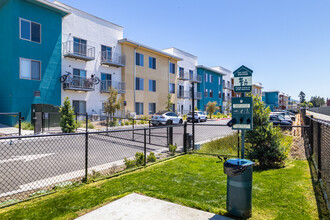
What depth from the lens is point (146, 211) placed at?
365cm

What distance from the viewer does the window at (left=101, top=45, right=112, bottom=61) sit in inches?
980

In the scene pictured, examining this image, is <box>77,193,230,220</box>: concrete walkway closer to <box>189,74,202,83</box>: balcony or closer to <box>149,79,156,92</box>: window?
<box>149,79,156,92</box>: window

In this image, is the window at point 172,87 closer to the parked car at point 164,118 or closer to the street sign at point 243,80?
the parked car at point 164,118

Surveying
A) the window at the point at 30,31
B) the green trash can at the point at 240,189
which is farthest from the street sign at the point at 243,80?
the window at the point at 30,31

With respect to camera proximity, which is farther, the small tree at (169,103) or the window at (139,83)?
the small tree at (169,103)

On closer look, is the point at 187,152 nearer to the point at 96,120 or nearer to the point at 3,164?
the point at 3,164

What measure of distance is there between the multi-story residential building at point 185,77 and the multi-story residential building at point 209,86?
226 cm

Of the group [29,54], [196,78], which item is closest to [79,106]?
[29,54]

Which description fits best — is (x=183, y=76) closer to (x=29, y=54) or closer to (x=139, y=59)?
(x=139, y=59)

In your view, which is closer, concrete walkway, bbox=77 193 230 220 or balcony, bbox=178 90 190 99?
concrete walkway, bbox=77 193 230 220

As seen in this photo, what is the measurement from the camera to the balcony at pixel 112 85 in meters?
24.8

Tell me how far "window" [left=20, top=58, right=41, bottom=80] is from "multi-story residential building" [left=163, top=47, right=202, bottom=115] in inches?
894

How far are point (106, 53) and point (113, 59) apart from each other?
4.40ft

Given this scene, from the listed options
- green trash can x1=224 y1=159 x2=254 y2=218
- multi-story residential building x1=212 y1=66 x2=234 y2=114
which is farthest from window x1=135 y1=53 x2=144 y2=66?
multi-story residential building x1=212 y1=66 x2=234 y2=114
